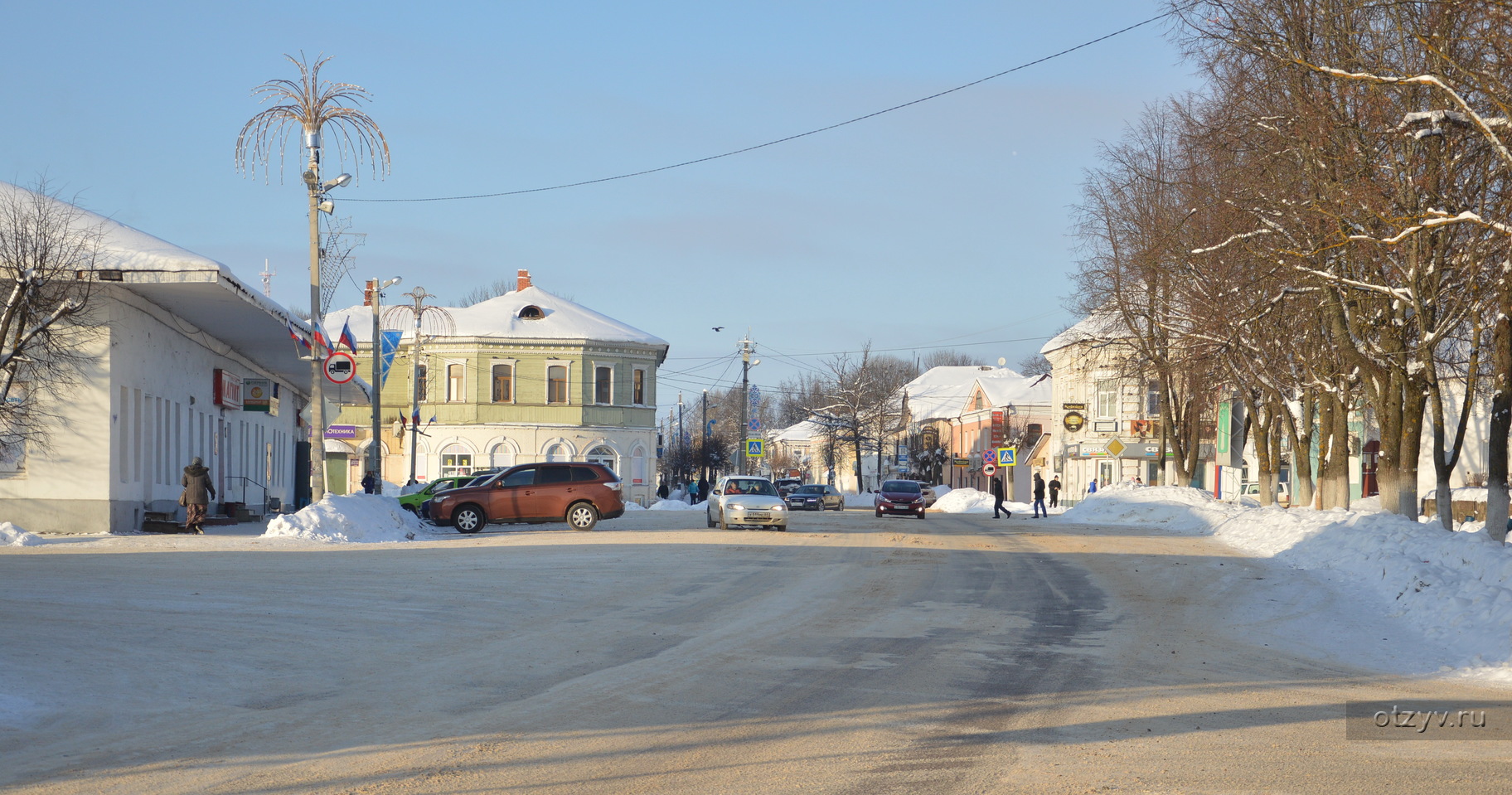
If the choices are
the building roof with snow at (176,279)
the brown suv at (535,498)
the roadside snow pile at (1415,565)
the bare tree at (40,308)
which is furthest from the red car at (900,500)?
the bare tree at (40,308)

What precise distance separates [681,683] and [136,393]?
72.5ft

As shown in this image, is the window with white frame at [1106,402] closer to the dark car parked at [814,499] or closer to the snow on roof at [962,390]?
the dark car parked at [814,499]

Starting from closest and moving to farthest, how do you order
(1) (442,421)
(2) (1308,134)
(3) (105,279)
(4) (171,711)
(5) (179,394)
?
Answer: (4) (171,711), (2) (1308,134), (3) (105,279), (5) (179,394), (1) (442,421)

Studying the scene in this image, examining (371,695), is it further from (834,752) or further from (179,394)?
(179,394)

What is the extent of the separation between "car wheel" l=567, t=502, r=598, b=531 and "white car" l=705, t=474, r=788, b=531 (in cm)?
335

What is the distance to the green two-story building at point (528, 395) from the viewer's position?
6356cm

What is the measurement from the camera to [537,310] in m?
65.2

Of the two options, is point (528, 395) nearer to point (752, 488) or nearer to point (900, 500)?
point (900, 500)

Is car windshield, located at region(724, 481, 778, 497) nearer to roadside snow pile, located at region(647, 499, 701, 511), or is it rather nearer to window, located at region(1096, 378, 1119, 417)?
roadside snow pile, located at region(647, 499, 701, 511)

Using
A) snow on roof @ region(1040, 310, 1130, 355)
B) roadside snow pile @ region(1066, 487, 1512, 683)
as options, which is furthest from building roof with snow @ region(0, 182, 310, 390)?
snow on roof @ region(1040, 310, 1130, 355)

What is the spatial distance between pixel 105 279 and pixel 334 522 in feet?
21.8

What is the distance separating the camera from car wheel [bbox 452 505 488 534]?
3219cm

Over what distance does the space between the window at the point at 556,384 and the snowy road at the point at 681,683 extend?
44185 mm

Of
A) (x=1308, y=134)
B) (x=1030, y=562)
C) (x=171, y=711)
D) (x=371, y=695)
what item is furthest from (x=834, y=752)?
(x=1308, y=134)
